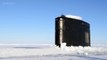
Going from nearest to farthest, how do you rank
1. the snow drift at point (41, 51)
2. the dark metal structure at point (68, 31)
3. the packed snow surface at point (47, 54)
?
the packed snow surface at point (47, 54), the snow drift at point (41, 51), the dark metal structure at point (68, 31)

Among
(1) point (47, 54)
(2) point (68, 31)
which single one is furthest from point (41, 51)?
(2) point (68, 31)

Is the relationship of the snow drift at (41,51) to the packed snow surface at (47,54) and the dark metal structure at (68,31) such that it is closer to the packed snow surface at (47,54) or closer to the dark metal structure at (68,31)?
the packed snow surface at (47,54)

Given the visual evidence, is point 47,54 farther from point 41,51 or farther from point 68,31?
point 68,31

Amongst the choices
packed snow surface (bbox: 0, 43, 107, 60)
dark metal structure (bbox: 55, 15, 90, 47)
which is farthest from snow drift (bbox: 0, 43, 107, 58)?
dark metal structure (bbox: 55, 15, 90, 47)

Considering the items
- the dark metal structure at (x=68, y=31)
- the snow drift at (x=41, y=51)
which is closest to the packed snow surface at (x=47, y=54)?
the snow drift at (x=41, y=51)

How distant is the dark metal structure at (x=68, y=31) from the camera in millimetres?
30297

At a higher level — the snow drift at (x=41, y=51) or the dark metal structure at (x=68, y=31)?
the dark metal structure at (x=68, y=31)

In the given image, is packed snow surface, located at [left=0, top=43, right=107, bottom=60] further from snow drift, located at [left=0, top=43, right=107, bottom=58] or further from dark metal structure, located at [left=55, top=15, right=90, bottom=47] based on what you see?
dark metal structure, located at [left=55, top=15, right=90, bottom=47]

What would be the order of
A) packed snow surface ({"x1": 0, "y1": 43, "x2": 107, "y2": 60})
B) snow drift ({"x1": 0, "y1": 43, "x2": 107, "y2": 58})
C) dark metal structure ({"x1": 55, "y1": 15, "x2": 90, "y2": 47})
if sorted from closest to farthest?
packed snow surface ({"x1": 0, "y1": 43, "x2": 107, "y2": 60}) → snow drift ({"x1": 0, "y1": 43, "x2": 107, "y2": 58}) → dark metal structure ({"x1": 55, "y1": 15, "x2": 90, "y2": 47})

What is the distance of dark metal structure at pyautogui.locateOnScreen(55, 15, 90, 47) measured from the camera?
30297 millimetres

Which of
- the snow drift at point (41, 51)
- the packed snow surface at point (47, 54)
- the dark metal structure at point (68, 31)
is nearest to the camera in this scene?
the packed snow surface at point (47, 54)

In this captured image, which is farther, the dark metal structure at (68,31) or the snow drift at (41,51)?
the dark metal structure at (68,31)

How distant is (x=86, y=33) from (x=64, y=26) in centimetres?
710

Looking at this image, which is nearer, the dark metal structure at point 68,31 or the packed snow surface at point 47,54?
the packed snow surface at point 47,54
